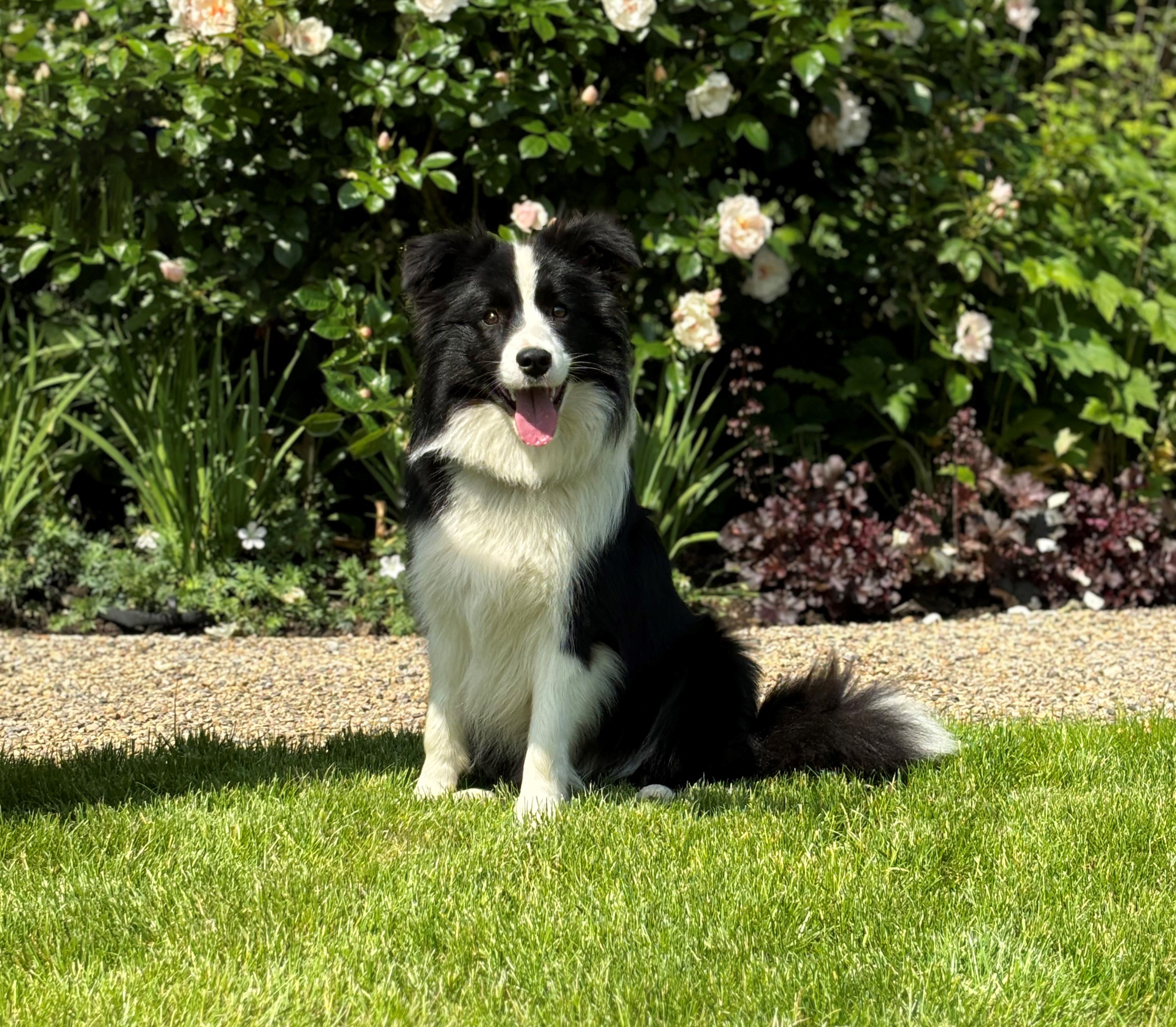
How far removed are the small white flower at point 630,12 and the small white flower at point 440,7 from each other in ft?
1.87

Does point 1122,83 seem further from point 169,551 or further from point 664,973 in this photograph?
point 664,973

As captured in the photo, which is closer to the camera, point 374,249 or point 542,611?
point 542,611

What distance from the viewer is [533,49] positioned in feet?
19.8

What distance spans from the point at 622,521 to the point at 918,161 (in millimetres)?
3657

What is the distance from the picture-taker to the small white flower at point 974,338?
20.3 feet

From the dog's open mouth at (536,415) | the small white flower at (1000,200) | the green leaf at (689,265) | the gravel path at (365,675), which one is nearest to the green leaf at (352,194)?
the green leaf at (689,265)

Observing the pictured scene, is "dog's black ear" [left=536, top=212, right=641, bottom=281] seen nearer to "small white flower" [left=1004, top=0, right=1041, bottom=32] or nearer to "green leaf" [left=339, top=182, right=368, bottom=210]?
"green leaf" [left=339, top=182, right=368, bottom=210]

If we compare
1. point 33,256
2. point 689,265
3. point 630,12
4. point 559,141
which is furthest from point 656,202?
point 33,256

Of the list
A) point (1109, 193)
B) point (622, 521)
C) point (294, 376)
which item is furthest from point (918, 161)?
point (622, 521)

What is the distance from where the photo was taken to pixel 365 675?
503 centimetres

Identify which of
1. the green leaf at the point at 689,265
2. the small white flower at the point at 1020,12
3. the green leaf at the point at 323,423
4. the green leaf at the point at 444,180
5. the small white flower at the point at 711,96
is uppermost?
the small white flower at the point at 1020,12

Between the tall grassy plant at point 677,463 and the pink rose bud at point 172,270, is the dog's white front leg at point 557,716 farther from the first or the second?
the pink rose bud at point 172,270

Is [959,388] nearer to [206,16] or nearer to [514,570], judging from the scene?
[514,570]

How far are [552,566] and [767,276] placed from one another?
10.5 ft
